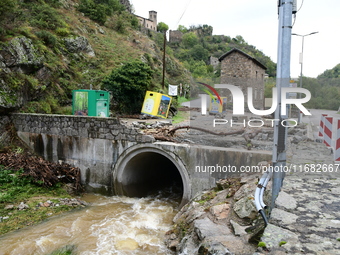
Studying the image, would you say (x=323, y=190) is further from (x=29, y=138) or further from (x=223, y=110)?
(x=29, y=138)

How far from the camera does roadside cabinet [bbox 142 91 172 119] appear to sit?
16.6m

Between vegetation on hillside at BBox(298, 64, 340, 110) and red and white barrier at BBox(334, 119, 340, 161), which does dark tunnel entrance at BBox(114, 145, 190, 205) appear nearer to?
red and white barrier at BBox(334, 119, 340, 161)

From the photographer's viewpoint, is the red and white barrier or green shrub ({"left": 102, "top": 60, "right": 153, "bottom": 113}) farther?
green shrub ({"left": 102, "top": 60, "right": 153, "bottom": 113})

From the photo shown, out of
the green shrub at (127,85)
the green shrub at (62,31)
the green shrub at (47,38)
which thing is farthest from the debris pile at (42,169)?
the green shrub at (62,31)

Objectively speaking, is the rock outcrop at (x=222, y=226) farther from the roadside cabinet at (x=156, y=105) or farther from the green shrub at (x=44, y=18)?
the green shrub at (x=44, y=18)

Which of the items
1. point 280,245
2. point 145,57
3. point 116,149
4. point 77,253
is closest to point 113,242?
point 77,253

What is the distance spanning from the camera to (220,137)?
27.5 ft

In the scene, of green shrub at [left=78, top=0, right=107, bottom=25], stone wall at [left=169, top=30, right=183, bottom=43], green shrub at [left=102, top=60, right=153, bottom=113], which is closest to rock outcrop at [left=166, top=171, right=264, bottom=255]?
green shrub at [left=102, top=60, right=153, bottom=113]

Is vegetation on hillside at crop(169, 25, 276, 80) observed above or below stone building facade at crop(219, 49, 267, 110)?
above

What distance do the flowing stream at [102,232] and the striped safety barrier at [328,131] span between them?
4.54 m

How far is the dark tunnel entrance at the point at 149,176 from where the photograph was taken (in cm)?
1016

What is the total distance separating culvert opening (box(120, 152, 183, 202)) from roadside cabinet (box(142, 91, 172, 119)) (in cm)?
367

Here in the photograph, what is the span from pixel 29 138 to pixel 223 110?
30.8 ft

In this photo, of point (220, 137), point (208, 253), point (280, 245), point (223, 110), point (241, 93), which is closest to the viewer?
point (280, 245)
